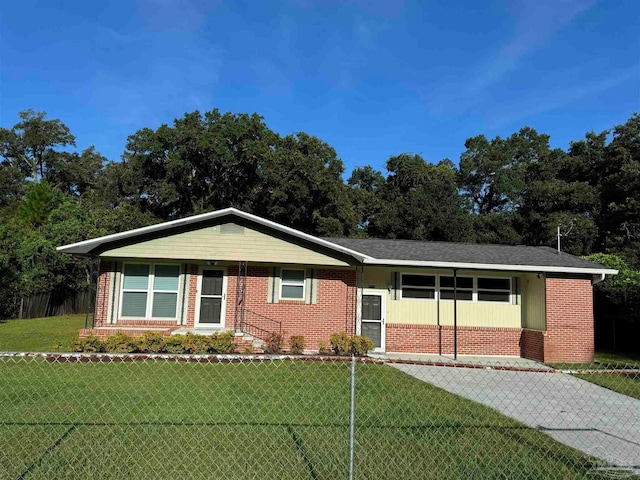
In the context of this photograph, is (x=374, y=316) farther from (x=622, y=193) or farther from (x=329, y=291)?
(x=622, y=193)

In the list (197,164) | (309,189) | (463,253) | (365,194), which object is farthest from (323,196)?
(463,253)

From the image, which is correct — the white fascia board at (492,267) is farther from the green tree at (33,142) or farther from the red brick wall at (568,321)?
the green tree at (33,142)

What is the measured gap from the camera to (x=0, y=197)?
149ft

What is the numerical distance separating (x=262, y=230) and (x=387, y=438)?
9.18 m

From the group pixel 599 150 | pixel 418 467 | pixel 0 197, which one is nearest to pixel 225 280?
pixel 418 467

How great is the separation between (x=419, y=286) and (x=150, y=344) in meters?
8.17

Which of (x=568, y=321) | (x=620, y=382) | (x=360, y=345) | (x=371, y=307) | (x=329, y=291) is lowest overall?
(x=620, y=382)

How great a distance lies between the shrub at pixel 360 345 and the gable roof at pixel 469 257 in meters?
2.19

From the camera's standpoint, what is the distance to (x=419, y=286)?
1515 cm

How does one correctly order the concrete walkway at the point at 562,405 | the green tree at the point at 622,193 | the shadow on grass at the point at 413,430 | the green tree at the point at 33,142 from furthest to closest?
1. the green tree at the point at 33,142
2. the green tree at the point at 622,193
3. the concrete walkway at the point at 562,405
4. the shadow on grass at the point at 413,430

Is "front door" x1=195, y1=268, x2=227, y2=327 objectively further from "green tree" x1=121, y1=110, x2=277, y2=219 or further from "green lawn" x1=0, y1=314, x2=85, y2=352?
"green tree" x1=121, y1=110, x2=277, y2=219

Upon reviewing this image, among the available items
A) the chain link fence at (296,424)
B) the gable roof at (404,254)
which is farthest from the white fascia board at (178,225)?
the chain link fence at (296,424)

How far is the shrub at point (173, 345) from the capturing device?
11.7 m

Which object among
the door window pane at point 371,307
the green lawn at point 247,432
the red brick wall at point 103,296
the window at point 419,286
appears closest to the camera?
the green lawn at point 247,432
